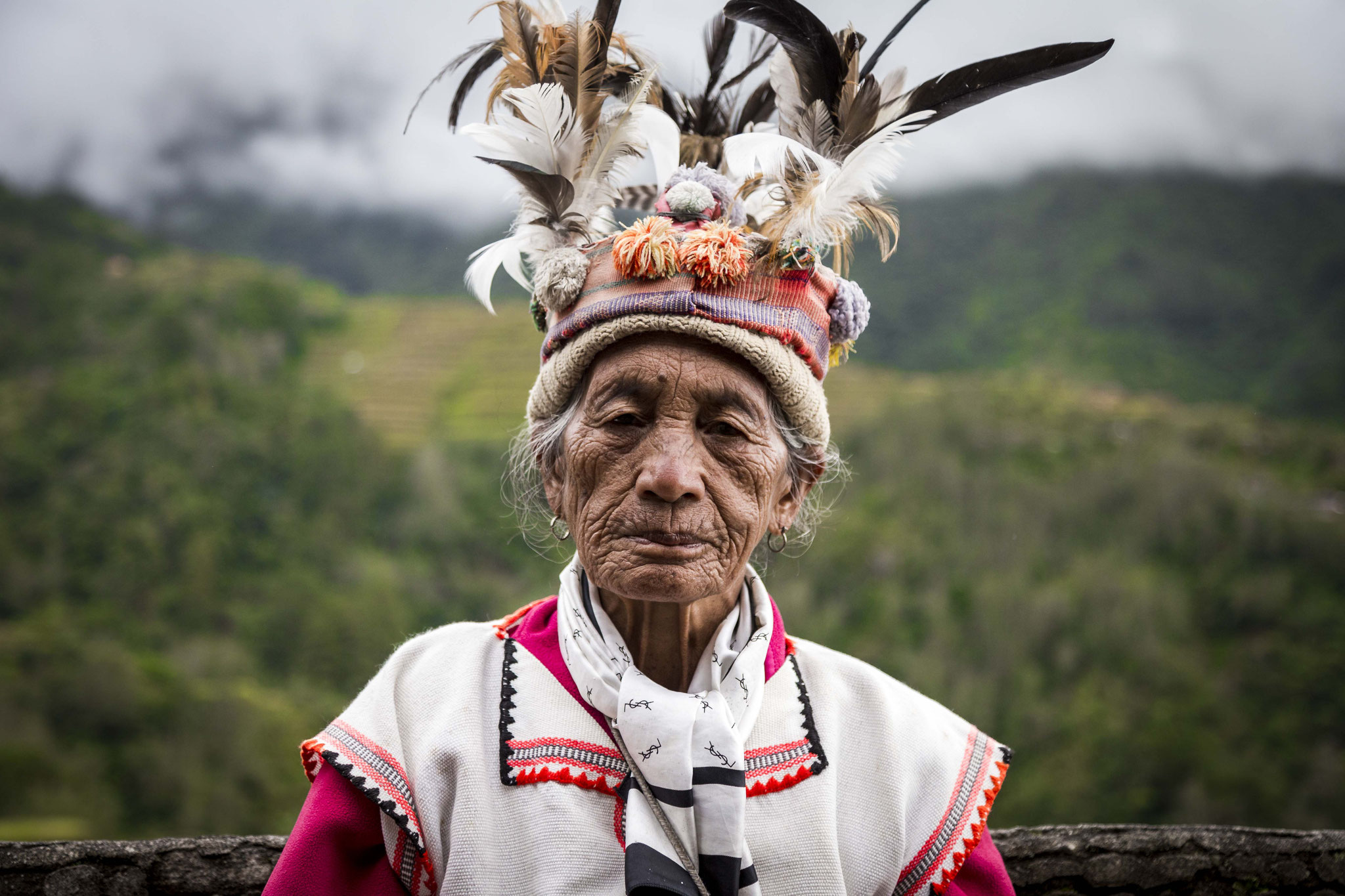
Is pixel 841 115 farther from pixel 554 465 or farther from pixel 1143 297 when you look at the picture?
pixel 1143 297

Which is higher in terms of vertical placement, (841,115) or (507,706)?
(841,115)

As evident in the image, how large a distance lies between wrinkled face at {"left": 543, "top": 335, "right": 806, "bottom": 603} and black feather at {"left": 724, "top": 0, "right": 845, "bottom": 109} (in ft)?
1.97

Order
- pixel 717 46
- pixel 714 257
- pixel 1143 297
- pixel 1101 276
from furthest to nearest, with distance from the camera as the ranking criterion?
pixel 1101 276
pixel 1143 297
pixel 717 46
pixel 714 257

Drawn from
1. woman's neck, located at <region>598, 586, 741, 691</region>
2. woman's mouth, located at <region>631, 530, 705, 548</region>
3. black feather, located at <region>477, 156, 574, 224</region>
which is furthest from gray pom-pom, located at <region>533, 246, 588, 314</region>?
woman's neck, located at <region>598, 586, 741, 691</region>

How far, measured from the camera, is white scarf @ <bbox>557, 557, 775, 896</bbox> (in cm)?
174

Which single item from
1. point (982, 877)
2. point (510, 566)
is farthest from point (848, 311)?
point (510, 566)

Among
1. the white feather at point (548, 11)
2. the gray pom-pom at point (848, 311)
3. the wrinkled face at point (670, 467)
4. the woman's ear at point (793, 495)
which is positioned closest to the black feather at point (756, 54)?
the white feather at point (548, 11)

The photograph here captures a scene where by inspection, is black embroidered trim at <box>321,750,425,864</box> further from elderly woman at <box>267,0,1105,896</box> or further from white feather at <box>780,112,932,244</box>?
white feather at <box>780,112,932,244</box>

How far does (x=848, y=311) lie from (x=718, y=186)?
372 mm

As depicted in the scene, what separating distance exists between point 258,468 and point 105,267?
2240cm

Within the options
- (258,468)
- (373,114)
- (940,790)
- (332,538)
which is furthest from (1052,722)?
(373,114)

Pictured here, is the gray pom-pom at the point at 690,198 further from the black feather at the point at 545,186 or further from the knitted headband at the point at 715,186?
the black feather at the point at 545,186

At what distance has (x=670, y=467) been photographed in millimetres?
1783

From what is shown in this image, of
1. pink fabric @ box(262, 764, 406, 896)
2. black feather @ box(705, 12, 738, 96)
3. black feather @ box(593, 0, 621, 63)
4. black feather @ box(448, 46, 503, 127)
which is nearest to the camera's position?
pink fabric @ box(262, 764, 406, 896)
